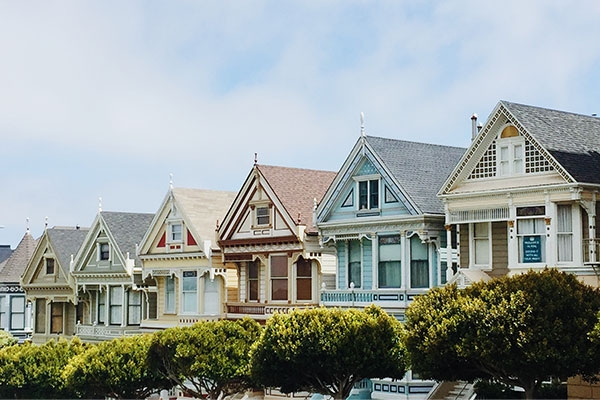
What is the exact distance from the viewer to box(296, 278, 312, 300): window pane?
153 ft

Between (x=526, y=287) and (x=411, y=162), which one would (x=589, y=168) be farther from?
(x=411, y=162)

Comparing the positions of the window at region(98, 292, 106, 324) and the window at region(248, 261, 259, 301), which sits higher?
the window at region(248, 261, 259, 301)

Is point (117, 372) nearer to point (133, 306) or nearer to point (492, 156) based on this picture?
point (133, 306)

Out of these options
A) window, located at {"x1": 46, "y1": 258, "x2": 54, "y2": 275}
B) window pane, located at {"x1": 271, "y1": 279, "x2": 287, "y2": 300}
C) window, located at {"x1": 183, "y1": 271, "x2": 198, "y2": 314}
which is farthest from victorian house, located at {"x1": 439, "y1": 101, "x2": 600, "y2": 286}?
window, located at {"x1": 46, "y1": 258, "x2": 54, "y2": 275}

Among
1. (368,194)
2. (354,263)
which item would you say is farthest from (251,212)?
(368,194)

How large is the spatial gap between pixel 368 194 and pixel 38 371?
2041 cm

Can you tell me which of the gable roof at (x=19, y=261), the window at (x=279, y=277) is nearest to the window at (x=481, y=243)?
the window at (x=279, y=277)

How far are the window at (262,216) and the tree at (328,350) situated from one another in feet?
34.2

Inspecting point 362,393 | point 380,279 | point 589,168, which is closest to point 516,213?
point 589,168

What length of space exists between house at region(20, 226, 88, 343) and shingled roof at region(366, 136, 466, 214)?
25548 millimetres

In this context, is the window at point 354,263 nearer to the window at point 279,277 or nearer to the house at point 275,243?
the house at point 275,243

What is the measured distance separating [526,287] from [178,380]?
17875mm

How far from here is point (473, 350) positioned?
3191 cm

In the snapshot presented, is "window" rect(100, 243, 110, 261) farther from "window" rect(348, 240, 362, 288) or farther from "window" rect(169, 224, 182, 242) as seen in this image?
"window" rect(348, 240, 362, 288)
